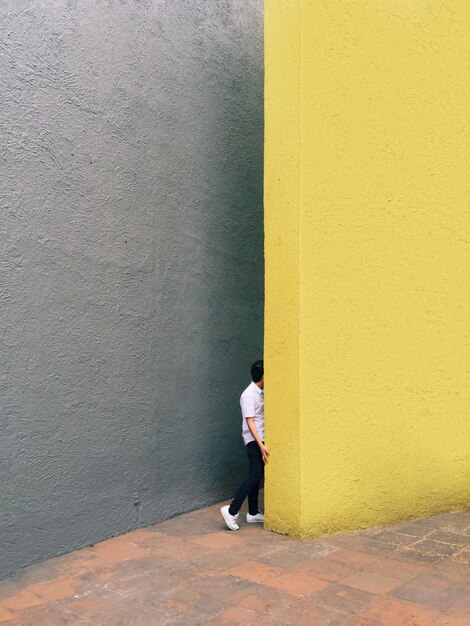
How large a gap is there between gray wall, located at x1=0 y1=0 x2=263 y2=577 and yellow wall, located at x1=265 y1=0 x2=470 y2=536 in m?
0.98

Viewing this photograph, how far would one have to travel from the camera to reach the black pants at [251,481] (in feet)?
20.9

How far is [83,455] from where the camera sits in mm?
5887

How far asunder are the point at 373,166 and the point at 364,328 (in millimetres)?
1502

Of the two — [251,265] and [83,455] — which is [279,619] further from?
[251,265]

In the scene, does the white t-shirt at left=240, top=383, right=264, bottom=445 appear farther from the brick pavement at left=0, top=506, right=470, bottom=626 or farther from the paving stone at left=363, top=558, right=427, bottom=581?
the paving stone at left=363, top=558, right=427, bottom=581

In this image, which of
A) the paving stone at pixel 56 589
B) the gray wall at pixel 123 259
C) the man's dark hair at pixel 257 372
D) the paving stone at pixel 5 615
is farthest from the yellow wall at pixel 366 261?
the paving stone at pixel 5 615

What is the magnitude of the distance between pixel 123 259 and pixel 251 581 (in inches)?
116

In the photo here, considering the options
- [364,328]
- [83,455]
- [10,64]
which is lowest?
[83,455]

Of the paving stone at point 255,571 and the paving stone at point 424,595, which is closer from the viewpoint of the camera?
the paving stone at point 424,595

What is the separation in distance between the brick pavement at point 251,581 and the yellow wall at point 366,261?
0.52m

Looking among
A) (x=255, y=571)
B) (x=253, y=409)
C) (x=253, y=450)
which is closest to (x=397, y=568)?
(x=255, y=571)

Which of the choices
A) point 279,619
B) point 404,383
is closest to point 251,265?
point 404,383

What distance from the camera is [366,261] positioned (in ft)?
20.9

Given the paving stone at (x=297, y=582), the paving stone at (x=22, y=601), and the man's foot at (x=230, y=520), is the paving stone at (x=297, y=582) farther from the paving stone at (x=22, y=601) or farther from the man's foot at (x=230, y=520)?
the paving stone at (x=22, y=601)
